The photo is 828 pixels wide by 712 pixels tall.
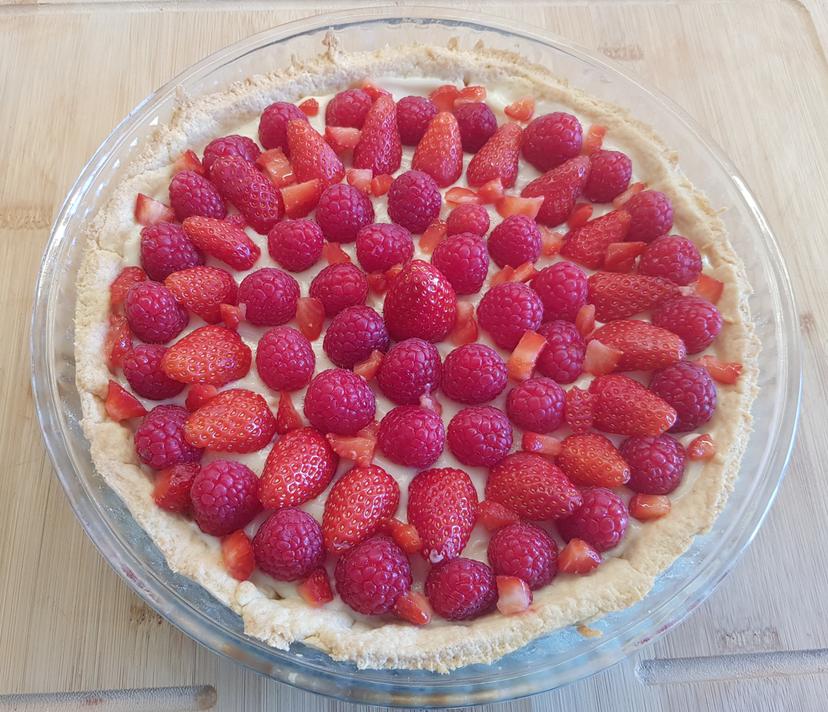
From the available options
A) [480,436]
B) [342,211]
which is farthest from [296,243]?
[480,436]

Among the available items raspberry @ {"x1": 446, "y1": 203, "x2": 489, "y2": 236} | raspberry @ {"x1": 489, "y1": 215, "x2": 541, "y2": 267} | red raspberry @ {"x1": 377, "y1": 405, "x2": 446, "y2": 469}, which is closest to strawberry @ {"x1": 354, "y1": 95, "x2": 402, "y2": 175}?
raspberry @ {"x1": 446, "y1": 203, "x2": 489, "y2": 236}

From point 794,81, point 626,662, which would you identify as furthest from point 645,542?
point 794,81

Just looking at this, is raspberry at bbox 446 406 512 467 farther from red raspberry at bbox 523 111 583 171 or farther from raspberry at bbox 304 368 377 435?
red raspberry at bbox 523 111 583 171

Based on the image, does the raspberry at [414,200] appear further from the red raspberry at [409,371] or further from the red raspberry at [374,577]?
the red raspberry at [374,577]

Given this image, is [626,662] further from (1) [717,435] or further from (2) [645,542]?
(1) [717,435]

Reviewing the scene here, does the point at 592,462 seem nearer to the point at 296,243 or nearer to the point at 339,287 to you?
the point at 339,287

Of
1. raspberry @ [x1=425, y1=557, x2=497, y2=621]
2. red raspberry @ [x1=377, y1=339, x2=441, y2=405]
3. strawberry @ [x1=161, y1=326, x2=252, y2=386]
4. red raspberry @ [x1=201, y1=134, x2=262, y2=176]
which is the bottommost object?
raspberry @ [x1=425, y1=557, x2=497, y2=621]
